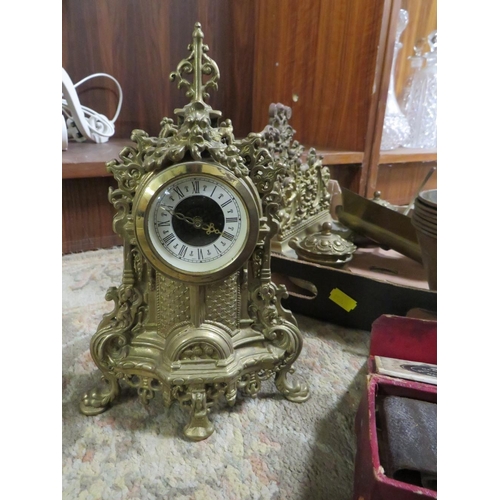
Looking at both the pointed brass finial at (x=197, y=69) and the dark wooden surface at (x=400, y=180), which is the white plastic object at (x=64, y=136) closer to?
the pointed brass finial at (x=197, y=69)

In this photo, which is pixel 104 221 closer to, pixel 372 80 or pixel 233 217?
pixel 233 217

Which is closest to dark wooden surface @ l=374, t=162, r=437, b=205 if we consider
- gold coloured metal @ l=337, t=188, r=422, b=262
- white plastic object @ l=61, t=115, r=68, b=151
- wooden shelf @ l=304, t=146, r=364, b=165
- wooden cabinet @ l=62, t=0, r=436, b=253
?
wooden cabinet @ l=62, t=0, r=436, b=253

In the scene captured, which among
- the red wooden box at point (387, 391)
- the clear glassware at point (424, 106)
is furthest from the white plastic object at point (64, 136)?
the clear glassware at point (424, 106)

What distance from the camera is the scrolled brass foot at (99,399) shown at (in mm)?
649

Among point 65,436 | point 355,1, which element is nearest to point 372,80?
point 355,1

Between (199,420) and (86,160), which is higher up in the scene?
(86,160)

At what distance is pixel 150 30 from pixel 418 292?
3.86 ft

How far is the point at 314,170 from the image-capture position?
122 centimetres

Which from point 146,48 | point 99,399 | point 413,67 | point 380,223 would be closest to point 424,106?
point 413,67

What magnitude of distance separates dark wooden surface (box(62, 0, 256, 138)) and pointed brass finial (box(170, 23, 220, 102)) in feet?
2.79

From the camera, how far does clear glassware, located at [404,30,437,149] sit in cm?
189

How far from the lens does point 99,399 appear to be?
655 millimetres

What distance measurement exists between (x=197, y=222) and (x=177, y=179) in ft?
0.22

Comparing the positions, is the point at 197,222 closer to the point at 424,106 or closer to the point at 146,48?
the point at 146,48
